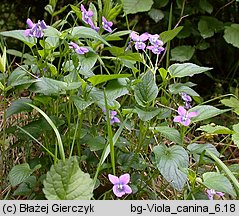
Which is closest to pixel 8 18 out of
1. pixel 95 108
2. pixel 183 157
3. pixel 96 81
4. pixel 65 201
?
pixel 95 108

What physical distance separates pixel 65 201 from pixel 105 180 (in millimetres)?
480

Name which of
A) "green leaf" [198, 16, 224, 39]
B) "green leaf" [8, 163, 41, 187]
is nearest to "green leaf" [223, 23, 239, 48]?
"green leaf" [198, 16, 224, 39]

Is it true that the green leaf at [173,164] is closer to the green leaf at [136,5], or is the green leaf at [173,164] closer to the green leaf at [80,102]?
the green leaf at [80,102]

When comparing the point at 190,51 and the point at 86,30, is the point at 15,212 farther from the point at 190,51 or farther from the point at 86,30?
the point at 190,51

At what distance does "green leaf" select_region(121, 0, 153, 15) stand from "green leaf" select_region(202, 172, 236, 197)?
0.95m

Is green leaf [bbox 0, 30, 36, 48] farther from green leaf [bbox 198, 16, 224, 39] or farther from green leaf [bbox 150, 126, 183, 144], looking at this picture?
green leaf [bbox 198, 16, 224, 39]

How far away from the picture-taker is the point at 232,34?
2.14 meters

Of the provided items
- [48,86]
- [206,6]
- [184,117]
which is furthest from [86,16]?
[206,6]

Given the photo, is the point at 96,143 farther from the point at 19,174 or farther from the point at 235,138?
the point at 235,138

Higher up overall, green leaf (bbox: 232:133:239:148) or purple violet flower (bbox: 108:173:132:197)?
purple violet flower (bbox: 108:173:132:197)

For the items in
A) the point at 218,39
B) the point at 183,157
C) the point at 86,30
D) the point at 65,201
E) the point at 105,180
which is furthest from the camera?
the point at 218,39

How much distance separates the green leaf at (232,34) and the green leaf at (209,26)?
0.07 metres

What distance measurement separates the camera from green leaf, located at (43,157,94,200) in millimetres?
927

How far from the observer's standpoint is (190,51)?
2.24 metres
